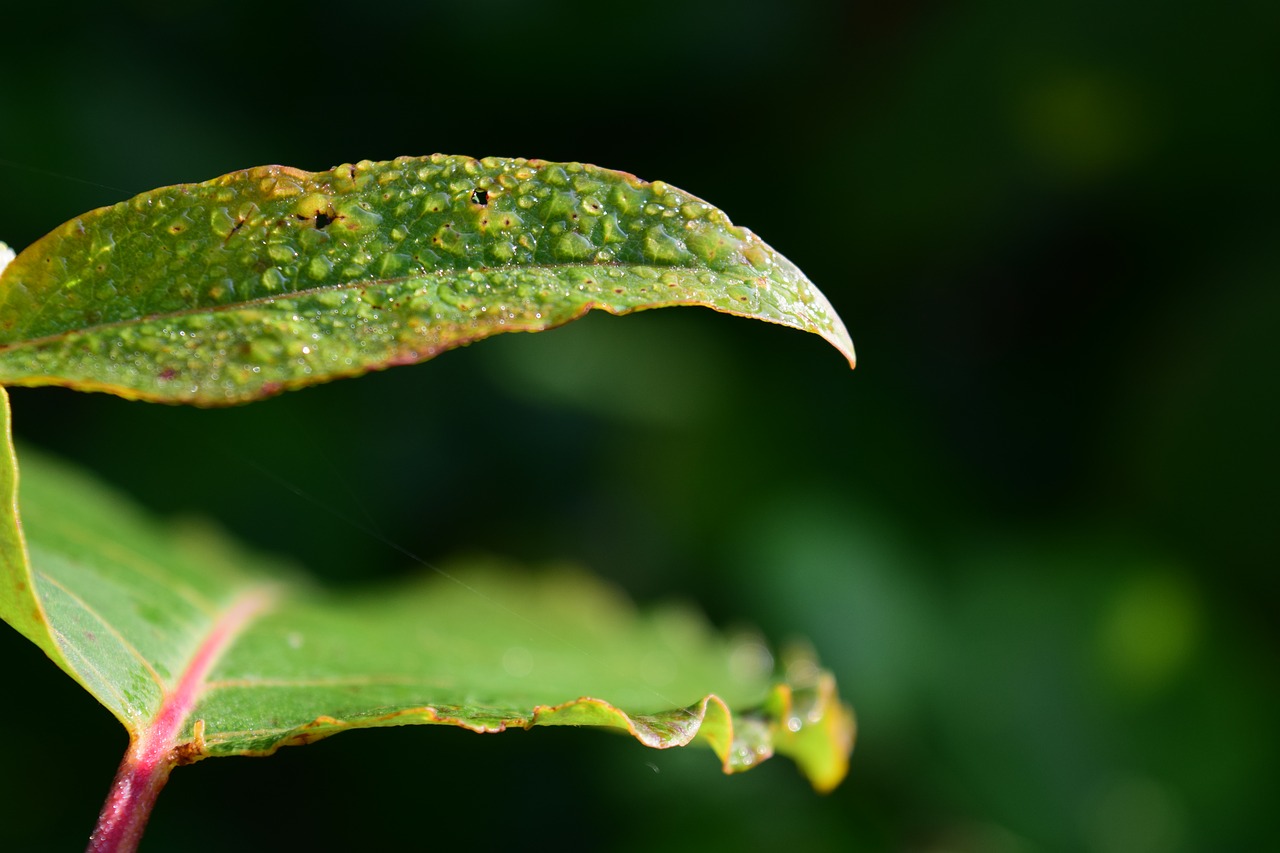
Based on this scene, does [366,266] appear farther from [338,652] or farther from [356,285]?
[338,652]

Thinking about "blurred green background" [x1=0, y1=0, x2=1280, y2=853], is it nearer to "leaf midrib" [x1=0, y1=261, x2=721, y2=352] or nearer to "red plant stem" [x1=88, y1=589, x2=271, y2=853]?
"red plant stem" [x1=88, y1=589, x2=271, y2=853]

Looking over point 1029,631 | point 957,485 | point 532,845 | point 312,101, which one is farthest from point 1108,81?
point 532,845

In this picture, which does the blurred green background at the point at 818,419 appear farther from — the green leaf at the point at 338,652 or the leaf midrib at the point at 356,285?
the leaf midrib at the point at 356,285

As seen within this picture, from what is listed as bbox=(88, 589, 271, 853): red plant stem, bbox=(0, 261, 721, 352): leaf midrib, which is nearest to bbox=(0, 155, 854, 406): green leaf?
bbox=(0, 261, 721, 352): leaf midrib

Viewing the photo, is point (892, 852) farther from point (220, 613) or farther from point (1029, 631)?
point (220, 613)

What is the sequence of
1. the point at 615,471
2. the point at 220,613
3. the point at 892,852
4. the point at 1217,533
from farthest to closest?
1. the point at 615,471
2. the point at 1217,533
3. the point at 892,852
4. the point at 220,613

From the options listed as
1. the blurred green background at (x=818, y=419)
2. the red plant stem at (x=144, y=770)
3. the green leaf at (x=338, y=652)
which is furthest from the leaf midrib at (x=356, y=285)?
the blurred green background at (x=818, y=419)
